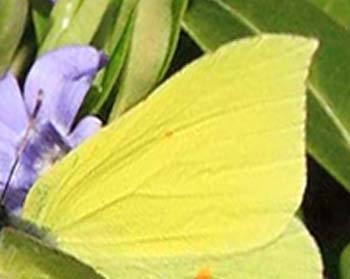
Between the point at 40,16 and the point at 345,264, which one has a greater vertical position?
the point at 40,16

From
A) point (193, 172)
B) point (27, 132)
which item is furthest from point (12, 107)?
point (193, 172)

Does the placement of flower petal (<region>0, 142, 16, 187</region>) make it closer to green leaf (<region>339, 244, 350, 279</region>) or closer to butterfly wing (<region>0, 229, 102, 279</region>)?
butterfly wing (<region>0, 229, 102, 279</region>)

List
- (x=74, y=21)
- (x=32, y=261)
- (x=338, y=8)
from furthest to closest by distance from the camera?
1. (x=338, y=8)
2. (x=74, y=21)
3. (x=32, y=261)

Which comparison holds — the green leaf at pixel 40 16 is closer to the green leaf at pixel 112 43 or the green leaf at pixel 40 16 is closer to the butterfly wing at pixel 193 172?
the green leaf at pixel 112 43

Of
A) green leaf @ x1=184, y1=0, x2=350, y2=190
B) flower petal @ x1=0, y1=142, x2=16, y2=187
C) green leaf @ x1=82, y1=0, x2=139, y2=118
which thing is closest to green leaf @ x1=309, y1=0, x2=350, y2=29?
green leaf @ x1=184, y1=0, x2=350, y2=190

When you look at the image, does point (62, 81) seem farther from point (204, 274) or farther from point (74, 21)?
point (204, 274)

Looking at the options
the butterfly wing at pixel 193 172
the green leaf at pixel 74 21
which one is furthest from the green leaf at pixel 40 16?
the butterfly wing at pixel 193 172
